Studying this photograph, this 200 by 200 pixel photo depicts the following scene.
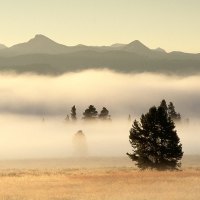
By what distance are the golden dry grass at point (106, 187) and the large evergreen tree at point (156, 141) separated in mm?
4469

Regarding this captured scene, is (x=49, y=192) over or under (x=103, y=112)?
under

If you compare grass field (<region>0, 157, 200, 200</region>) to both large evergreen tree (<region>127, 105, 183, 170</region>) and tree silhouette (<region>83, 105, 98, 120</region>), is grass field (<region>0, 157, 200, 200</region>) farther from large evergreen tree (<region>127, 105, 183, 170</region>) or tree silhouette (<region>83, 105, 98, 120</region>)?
tree silhouette (<region>83, 105, 98, 120</region>)

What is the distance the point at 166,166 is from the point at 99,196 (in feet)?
77.1

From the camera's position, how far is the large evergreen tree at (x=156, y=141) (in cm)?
6225

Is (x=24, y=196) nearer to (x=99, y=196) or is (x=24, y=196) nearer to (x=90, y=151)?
(x=99, y=196)

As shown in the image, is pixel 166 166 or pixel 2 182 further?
pixel 166 166

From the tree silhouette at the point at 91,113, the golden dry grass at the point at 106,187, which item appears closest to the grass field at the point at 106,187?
the golden dry grass at the point at 106,187

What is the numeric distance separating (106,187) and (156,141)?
669 inches

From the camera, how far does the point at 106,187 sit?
155ft

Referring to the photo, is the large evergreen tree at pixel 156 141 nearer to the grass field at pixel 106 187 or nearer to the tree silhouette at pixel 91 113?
the grass field at pixel 106 187

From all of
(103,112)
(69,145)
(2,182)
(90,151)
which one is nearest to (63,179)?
(2,182)

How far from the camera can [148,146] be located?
62.9m

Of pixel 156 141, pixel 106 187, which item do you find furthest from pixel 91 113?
pixel 106 187

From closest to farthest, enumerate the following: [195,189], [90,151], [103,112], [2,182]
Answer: [195,189], [2,182], [103,112], [90,151]
